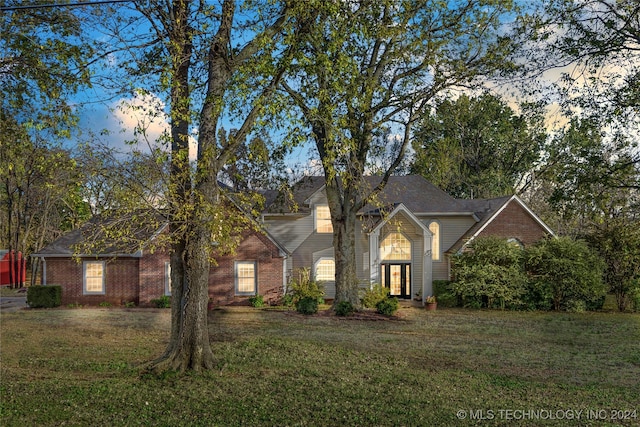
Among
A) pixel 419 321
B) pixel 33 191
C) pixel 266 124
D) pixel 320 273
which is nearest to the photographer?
pixel 266 124

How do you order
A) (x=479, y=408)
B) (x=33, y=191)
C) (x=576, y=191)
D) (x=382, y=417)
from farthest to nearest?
(x=33, y=191) → (x=576, y=191) → (x=479, y=408) → (x=382, y=417)

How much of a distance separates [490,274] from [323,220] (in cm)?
919

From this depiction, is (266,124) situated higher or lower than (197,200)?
higher

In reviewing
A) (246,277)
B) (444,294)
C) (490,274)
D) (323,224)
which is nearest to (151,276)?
(246,277)

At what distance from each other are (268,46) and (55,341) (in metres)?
10.1

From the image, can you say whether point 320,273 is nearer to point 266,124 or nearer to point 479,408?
point 266,124

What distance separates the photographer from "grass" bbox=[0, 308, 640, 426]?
28.0ft

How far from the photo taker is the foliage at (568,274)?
82.3 feet

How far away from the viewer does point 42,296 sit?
24812 millimetres

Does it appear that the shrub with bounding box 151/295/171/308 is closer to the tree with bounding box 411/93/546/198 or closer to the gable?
the gable

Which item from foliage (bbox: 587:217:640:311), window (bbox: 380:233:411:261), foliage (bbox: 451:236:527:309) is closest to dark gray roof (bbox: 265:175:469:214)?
window (bbox: 380:233:411:261)

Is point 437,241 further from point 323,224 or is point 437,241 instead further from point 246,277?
point 246,277

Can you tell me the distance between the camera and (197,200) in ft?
36.3

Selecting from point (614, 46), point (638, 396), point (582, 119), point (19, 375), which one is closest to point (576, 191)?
point (582, 119)
